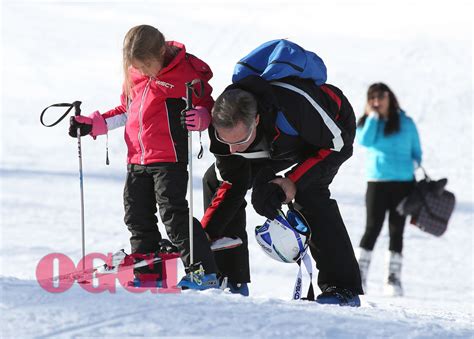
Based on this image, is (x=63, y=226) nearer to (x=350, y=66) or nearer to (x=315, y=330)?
(x=315, y=330)

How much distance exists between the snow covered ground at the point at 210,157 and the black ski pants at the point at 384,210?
0.47m

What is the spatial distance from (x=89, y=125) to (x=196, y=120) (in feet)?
2.73

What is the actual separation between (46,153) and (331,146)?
8956 mm

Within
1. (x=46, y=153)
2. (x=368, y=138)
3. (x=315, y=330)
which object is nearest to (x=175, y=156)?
(x=315, y=330)

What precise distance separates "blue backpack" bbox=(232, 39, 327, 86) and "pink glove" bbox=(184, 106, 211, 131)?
0.85 ft

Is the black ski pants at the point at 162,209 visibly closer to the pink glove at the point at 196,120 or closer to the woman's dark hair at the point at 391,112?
the pink glove at the point at 196,120

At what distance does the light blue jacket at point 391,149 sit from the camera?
754cm

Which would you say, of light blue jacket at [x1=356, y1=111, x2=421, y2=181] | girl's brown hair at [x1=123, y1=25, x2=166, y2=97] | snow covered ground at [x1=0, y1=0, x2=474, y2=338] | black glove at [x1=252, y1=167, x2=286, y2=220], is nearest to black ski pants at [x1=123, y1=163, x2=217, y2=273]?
black glove at [x1=252, y1=167, x2=286, y2=220]

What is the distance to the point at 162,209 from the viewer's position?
466cm

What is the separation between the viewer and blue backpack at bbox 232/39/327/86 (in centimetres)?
433

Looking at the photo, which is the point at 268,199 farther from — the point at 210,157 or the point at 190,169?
the point at 210,157

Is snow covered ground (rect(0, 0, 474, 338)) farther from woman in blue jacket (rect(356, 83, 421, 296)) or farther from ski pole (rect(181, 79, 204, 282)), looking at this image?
ski pole (rect(181, 79, 204, 282))

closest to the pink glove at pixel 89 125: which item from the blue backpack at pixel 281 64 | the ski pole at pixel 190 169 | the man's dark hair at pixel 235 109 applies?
the ski pole at pixel 190 169

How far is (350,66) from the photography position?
16141 mm
